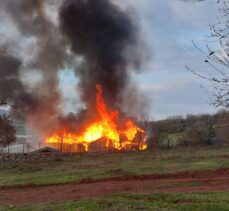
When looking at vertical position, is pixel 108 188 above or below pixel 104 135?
below

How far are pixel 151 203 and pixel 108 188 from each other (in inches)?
215

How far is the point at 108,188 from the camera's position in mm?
16531

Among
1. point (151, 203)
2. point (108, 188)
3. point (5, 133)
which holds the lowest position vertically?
point (151, 203)

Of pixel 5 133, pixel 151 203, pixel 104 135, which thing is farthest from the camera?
pixel 104 135

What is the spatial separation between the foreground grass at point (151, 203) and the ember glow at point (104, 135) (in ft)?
116

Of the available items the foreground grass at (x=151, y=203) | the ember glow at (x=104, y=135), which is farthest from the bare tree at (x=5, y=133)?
the foreground grass at (x=151, y=203)

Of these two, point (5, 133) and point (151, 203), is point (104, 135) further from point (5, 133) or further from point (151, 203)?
point (151, 203)

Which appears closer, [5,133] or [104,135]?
[5,133]

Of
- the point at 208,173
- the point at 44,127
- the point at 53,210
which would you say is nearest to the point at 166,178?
the point at 208,173

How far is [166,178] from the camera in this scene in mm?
19641

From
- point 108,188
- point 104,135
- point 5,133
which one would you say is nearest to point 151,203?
point 108,188

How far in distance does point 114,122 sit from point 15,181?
31177 mm

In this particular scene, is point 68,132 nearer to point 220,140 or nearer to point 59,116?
point 59,116

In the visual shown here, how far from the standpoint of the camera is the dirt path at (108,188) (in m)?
14.8
